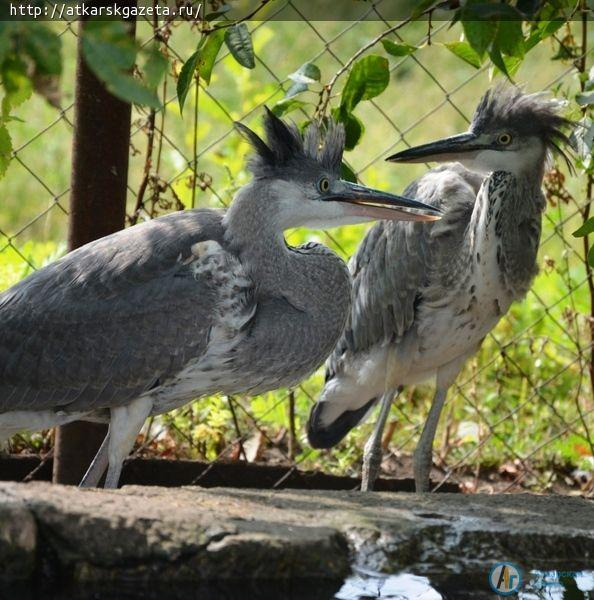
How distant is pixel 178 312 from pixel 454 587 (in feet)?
4.45

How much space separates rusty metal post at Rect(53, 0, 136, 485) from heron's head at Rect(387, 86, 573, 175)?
1300 mm

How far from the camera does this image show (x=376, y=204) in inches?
178

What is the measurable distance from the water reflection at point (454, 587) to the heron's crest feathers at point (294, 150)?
1751 millimetres

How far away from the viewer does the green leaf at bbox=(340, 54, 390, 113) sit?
399cm

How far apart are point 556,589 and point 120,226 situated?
218 cm

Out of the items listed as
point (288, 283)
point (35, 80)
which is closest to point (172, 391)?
point (288, 283)

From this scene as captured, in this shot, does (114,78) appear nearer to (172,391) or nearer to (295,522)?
(295,522)

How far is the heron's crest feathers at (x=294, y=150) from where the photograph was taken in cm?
443

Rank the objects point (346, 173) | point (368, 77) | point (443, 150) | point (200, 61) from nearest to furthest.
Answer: point (200, 61) < point (368, 77) < point (346, 173) < point (443, 150)

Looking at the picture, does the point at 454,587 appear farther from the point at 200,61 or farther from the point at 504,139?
the point at 504,139

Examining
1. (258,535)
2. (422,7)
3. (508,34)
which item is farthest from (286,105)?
(258,535)

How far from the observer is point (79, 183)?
4586mm

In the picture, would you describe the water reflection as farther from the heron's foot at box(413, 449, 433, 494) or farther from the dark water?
the heron's foot at box(413, 449, 433, 494)

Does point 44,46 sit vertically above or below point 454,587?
above
